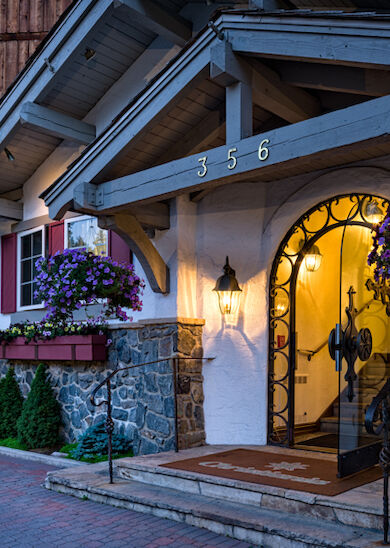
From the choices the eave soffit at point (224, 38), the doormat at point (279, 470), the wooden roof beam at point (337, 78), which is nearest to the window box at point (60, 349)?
the eave soffit at point (224, 38)

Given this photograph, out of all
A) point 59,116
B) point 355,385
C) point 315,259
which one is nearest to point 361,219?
point 315,259

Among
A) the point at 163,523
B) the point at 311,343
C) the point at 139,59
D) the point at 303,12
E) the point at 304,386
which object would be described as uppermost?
the point at 139,59

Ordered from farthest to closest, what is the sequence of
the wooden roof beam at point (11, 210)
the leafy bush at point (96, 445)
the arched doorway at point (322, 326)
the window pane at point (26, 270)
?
1. the window pane at point (26, 270)
2. the wooden roof beam at point (11, 210)
3. the leafy bush at point (96, 445)
4. the arched doorway at point (322, 326)

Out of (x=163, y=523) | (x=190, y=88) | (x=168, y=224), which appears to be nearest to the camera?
(x=163, y=523)

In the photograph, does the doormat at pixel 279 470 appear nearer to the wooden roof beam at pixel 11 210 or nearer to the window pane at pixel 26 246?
the window pane at pixel 26 246

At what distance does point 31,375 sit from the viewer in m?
9.59

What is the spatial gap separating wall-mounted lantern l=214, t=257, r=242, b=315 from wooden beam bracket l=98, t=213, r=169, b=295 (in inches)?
25.7

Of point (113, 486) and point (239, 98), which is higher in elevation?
point (239, 98)

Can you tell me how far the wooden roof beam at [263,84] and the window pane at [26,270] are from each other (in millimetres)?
5667

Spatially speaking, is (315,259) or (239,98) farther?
(315,259)

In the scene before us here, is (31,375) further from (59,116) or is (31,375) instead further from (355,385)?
(355,385)

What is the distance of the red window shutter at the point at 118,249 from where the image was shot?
8070mm

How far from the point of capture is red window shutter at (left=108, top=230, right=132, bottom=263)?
807 centimetres

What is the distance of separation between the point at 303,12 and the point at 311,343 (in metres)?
4.59
